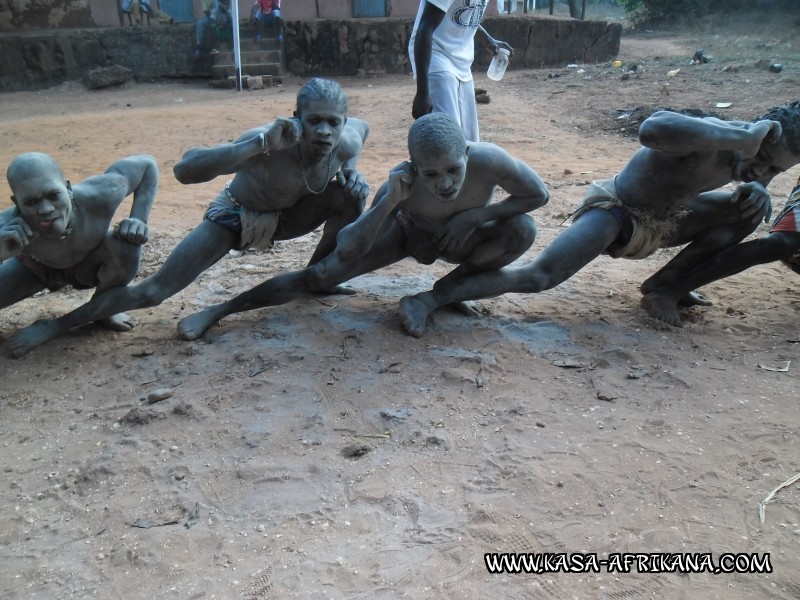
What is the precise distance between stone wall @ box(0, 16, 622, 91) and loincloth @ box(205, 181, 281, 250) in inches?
406

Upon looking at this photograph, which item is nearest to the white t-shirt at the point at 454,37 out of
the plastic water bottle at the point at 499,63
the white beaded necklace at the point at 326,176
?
the plastic water bottle at the point at 499,63

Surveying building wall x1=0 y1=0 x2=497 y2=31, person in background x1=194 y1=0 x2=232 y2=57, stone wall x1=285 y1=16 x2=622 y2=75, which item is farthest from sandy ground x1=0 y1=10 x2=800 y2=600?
building wall x1=0 y1=0 x2=497 y2=31

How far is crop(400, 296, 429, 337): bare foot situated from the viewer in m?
3.27

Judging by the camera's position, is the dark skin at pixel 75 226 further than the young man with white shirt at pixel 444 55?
No

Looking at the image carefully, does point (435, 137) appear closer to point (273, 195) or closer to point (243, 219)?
point (273, 195)

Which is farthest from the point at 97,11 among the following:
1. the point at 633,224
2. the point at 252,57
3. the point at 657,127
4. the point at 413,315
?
the point at 657,127

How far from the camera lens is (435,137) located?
112 inches

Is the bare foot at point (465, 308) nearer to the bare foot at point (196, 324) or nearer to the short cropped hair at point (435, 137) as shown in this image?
the short cropped hair at point (435, 137)

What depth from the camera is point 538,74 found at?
1248 cm

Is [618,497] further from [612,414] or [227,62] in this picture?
[227,62]

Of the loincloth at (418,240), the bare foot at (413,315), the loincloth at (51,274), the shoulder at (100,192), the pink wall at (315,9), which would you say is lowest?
the bare foot at (413,315)

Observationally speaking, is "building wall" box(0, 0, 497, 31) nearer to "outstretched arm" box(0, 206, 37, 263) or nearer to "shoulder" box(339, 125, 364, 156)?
"shoulder" box(339, 125, 364, 156)

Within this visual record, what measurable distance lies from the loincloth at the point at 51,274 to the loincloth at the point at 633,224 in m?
2.57

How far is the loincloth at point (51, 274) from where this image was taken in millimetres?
3291
